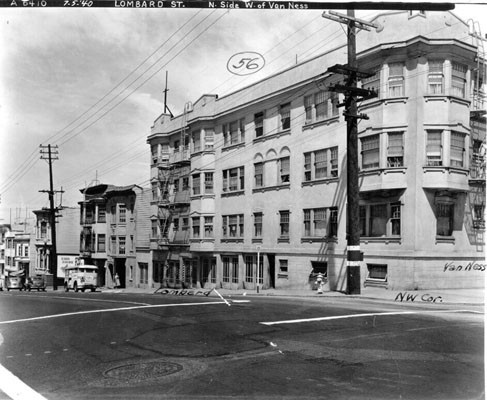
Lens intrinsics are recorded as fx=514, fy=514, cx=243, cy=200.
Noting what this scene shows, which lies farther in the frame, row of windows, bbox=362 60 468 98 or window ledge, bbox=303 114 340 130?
window ledge, bbox=303 114 340 130

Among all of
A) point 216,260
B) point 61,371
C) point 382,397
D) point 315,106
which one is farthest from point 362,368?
point 216,260

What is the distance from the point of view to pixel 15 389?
6.69 m

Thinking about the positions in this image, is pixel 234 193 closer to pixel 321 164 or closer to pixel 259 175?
pixel 259 175

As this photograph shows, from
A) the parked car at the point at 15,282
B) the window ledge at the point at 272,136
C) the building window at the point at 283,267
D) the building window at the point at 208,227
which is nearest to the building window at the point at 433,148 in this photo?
the window ledge at the point at 272,136

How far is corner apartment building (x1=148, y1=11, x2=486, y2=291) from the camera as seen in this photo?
22672 millimetres

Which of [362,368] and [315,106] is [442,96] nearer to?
[315,106]

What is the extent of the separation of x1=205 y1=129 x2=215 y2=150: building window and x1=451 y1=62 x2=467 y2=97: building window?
53.3ft

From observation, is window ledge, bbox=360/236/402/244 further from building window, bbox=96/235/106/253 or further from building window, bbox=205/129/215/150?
building window, bbox=96/235/106/253

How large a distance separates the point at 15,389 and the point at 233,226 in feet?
89.0

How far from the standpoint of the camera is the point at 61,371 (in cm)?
754

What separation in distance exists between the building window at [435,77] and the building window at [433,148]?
1.86 m

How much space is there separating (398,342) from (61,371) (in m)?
5.80

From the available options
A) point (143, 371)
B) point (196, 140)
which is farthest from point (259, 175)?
point (143, 371)

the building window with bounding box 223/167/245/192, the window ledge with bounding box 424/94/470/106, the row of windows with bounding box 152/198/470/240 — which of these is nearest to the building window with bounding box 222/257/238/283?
the row of windows with bounding box 152/198/470/240
